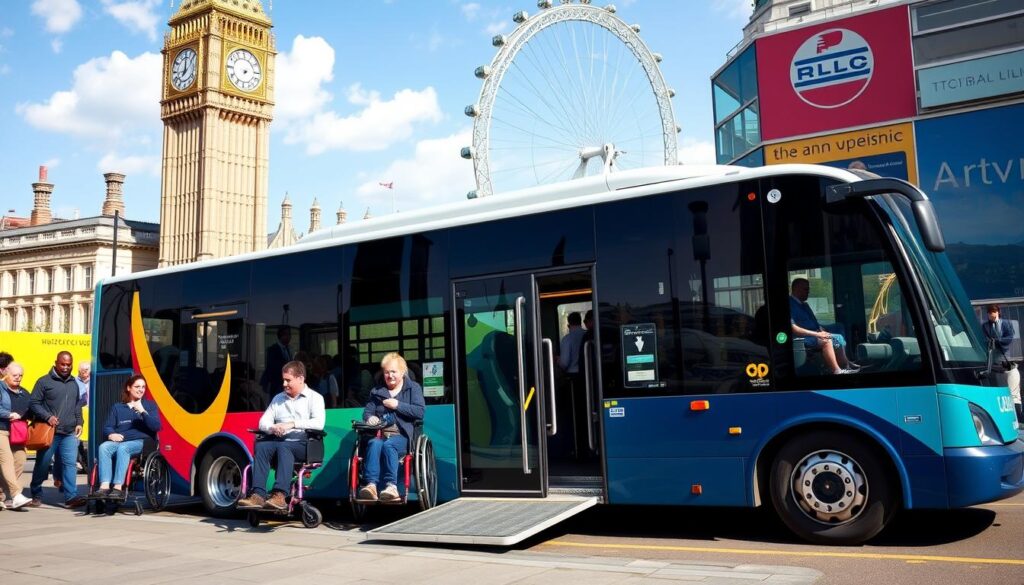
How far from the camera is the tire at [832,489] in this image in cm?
674

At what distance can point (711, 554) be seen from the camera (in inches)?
269

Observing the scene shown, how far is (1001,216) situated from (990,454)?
92.2ft

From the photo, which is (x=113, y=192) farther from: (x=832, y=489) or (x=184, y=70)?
(x=832, y=489)

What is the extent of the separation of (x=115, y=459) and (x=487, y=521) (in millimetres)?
5614

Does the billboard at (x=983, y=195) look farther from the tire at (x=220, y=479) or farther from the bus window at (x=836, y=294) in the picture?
the tire at (x=220, y=479)

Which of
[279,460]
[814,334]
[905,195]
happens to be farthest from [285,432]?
[905,195]

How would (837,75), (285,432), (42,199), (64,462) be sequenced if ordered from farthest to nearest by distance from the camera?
(42,199) < (837,75) < (64,462) < (285,432)

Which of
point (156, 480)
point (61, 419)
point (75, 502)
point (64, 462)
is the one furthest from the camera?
point (64, 462)

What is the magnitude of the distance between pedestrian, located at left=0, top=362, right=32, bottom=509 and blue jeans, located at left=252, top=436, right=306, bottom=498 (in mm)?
3938

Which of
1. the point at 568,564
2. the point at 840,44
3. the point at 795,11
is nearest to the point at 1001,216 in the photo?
the point at 840,44

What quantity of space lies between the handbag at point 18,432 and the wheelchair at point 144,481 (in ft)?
3.12

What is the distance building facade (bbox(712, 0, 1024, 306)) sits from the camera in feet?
102

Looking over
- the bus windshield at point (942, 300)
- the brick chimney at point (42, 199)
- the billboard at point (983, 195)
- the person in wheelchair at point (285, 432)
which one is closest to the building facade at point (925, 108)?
the billboard at point (983, 195)

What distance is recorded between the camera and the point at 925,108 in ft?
108
